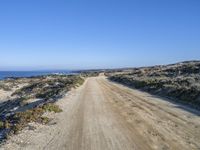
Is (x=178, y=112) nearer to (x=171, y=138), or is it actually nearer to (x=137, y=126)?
(x=137, y=126)

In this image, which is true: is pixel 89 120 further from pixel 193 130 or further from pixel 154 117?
pixel 193 130

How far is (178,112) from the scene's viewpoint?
21688mm

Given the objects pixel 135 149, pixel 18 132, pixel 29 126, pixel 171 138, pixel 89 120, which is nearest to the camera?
pixel 135 149

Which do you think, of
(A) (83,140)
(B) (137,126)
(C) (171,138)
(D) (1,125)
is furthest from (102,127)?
(D) (1,125)

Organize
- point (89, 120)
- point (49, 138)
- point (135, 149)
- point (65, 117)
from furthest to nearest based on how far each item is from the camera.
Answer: point (65, 117) < point (89, 120) < point (49, 138) < point (135, 149)

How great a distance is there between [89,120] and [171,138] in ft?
20.9

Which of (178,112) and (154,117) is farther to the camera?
(178,112)

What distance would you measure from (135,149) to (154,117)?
7554mm

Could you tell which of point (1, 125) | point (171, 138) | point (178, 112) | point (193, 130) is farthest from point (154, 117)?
point (1, 125)

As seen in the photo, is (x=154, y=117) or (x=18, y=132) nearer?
(x=18, y=132)

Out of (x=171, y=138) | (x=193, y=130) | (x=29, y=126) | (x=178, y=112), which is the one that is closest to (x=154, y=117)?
(x=178, y=112)

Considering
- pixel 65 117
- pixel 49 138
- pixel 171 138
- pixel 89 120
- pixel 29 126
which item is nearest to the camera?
pixel 171 138

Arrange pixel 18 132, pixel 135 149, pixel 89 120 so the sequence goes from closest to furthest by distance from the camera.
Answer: pixel 135 149
pixel 18 132
pixel 89 120

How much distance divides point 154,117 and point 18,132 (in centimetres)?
780
